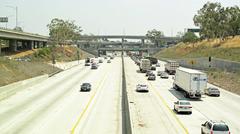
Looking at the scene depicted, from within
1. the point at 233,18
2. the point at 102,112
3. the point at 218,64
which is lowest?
the point at 102,112

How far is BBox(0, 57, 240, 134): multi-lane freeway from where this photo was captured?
35531mm

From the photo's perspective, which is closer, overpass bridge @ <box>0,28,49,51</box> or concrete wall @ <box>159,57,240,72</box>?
concrete wall @ <box>159,57,240,72</box>

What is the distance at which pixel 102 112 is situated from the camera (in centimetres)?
4462

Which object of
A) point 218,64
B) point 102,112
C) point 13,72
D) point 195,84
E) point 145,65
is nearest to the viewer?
point 102,112

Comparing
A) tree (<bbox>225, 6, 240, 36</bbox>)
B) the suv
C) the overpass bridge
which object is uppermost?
tree (<bbox>225, 6, 240, 36</bbox>)

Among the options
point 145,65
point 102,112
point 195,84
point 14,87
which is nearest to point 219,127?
point 102,112

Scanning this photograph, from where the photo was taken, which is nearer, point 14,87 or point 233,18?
point 14,87

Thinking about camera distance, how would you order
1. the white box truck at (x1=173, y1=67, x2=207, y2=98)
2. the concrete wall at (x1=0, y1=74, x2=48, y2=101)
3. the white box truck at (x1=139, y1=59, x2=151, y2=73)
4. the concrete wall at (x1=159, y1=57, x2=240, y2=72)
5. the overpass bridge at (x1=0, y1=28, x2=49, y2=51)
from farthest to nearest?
the overpass bridge at (x1=0, y1=28, x2=49, y2=51) → the white box truck at (x1=139, y1=59, x2=151, y2=73) → the concrete wall at (x1=159, y1=57, x2=240, y2=72) → the concrete wall at (x1=0, y1=74, x2=48, y2=101) → the white box truck at (x1=173, y1=67, x2=207, y2=98)

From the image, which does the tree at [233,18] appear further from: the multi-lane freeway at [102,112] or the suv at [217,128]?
the suv at [217,128]

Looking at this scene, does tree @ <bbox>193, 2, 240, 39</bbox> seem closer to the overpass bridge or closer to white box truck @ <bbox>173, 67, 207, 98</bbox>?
the overpass bridge

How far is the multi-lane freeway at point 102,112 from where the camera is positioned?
1399 inches

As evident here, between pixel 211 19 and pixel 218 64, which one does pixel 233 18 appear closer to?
pixel 211 19

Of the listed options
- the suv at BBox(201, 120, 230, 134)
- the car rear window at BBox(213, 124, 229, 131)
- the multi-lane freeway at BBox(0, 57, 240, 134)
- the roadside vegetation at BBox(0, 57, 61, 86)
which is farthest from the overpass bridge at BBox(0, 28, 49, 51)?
the car rear window at BBox(213, 124, 229, 131)

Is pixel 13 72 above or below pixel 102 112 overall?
above
